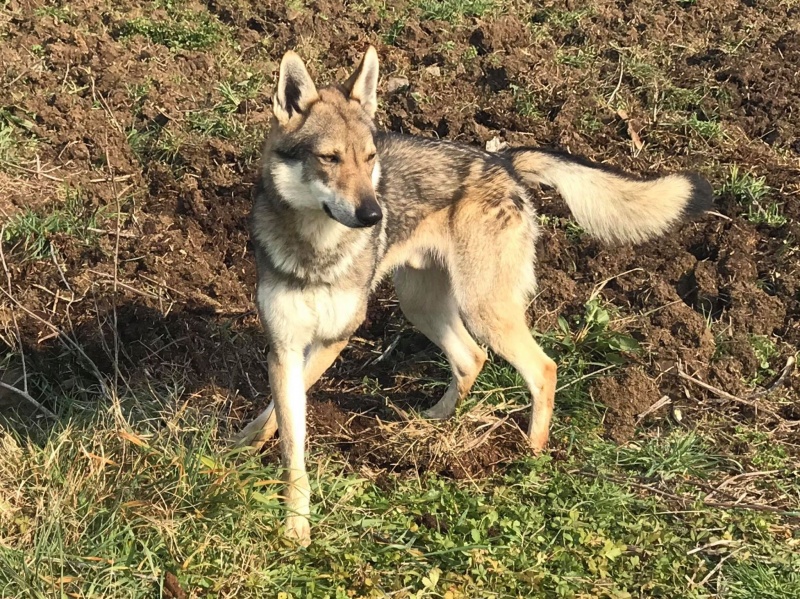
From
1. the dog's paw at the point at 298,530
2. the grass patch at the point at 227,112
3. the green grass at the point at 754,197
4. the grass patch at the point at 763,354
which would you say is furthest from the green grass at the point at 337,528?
the grass patch at the point at 227,112

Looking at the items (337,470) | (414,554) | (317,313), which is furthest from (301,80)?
(414,554)

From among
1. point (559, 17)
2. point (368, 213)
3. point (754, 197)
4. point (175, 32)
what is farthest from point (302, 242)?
point (559, 17)

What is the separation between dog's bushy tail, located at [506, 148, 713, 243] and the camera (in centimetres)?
447

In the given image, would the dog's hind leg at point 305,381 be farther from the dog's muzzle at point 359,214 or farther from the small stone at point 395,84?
the small stone at point 395,84

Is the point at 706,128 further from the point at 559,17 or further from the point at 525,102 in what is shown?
the point at 559,17

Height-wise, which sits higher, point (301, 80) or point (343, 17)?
point (301, 80)

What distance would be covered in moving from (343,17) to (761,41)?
386cm

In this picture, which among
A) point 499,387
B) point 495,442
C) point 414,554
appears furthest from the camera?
point 499,387

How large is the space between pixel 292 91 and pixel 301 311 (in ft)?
3.50

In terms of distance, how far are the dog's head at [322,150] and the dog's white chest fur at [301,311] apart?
0.39 metres

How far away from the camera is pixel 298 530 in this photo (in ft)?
11.8

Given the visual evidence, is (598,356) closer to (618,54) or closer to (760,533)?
(760,533)

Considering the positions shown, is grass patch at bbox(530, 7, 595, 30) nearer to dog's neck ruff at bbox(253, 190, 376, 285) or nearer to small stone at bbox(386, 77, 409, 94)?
small stone at bbox(386, 77, 409, 94)

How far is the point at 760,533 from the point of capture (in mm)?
3805
